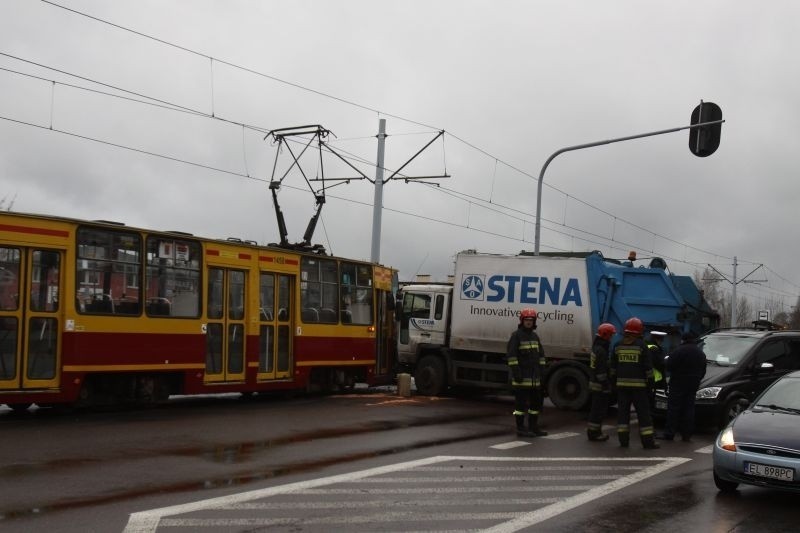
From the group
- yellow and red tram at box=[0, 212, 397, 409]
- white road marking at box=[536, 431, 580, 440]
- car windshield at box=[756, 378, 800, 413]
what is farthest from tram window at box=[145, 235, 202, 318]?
car windshield at box=[756, 378, 800, 413]

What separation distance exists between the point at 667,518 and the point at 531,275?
10931 mm

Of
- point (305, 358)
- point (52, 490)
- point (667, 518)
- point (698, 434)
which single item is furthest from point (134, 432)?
point (698, 434)

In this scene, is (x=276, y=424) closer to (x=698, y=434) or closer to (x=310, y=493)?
(x=310, y=493)

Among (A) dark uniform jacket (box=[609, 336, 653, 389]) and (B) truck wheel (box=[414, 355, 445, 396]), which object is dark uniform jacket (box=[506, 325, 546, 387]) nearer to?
(A) dark uniform jacket (box=[609, 336, 653, 389])

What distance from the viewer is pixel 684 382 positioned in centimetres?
1279

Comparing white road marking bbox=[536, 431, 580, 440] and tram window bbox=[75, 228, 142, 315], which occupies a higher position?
tram window bbox=[75, 228, 142, 315]

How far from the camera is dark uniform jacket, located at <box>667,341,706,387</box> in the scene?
12.6 meters

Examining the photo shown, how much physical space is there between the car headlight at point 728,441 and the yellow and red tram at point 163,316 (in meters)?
9.35

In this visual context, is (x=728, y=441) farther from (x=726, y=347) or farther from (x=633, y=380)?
(x=726, y=347)

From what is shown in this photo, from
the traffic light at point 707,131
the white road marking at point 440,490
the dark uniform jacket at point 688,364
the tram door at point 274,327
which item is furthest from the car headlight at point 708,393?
the tram door at point 274,327

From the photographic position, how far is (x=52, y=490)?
7812 mm

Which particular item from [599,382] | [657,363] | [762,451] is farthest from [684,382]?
[762,451]

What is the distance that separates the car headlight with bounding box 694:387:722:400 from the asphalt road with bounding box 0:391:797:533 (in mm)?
636

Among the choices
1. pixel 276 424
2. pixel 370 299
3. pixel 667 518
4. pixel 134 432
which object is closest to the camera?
pixel 667 518
